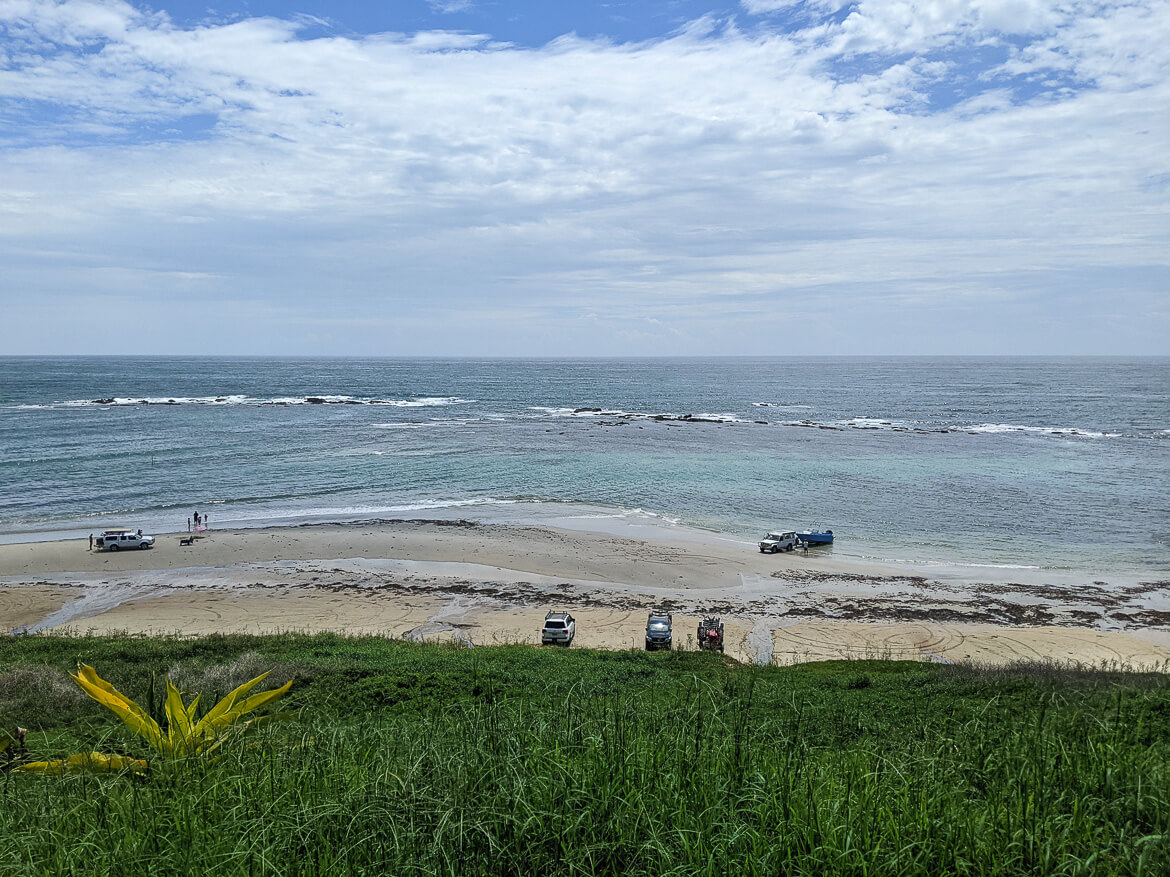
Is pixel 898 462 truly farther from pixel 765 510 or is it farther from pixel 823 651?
pixel 823 651

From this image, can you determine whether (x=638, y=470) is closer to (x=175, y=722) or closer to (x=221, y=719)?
(x=221, y=719)

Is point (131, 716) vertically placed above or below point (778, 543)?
above

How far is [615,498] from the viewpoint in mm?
49188

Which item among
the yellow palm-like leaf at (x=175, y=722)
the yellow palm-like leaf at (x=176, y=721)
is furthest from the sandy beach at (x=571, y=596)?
the yellow palm-like leaf at (x=176, y=721)

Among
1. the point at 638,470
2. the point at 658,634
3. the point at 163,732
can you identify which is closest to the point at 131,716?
the point at 163,732

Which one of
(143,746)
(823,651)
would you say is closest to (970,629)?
(823,651)

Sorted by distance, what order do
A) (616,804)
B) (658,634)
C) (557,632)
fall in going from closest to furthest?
(616,804) → (658,634) → (557,632)

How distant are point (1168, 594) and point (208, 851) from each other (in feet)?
120

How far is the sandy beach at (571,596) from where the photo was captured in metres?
25.1

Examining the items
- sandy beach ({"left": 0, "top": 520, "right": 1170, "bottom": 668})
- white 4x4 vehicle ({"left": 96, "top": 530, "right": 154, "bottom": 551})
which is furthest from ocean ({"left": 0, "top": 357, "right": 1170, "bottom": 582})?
sandy beach ({"left": 0, "top": 520, "right": 1170, "bottom": 668})

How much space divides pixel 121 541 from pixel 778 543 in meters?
31.7

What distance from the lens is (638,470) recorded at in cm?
5928

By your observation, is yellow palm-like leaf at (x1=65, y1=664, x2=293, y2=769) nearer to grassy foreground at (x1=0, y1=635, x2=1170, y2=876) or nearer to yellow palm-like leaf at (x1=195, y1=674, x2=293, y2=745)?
yellow palm-like leaf at (x1=195, y1=674, x2=293, y2=745)

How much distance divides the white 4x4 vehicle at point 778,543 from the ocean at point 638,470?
2.55m
